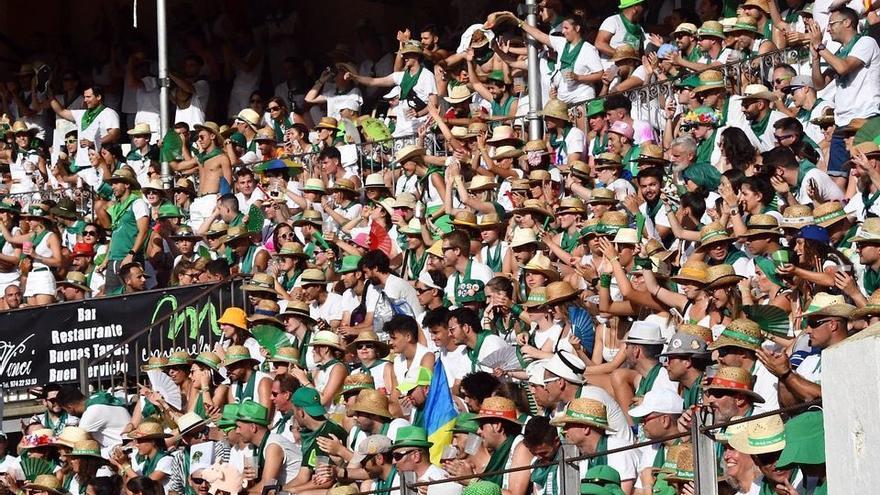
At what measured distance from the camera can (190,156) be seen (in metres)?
19.7

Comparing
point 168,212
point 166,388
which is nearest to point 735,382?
point 166,388

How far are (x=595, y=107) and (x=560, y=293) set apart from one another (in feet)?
→ 11.9

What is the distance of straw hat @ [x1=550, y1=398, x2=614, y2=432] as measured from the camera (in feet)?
32.5

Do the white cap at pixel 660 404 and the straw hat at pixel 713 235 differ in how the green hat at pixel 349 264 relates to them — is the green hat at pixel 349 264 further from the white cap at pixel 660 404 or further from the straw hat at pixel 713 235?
the white cap at pixel 660 404

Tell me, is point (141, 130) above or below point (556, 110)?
above

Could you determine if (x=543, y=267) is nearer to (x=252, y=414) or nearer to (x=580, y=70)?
(x=252, y=414)

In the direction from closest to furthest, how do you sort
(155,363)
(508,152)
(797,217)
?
(797,217) < (155,363) < (508,152)

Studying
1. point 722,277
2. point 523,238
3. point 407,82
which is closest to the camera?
point 722,277

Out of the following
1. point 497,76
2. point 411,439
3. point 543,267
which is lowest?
point 411,439

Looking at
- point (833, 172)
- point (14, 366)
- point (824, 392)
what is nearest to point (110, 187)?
point (14, 366)

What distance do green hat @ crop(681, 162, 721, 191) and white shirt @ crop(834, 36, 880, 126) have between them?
910 mm

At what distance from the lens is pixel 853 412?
220 inches

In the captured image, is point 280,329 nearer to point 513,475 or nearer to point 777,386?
point 513,475

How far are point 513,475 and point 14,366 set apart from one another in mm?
8430
